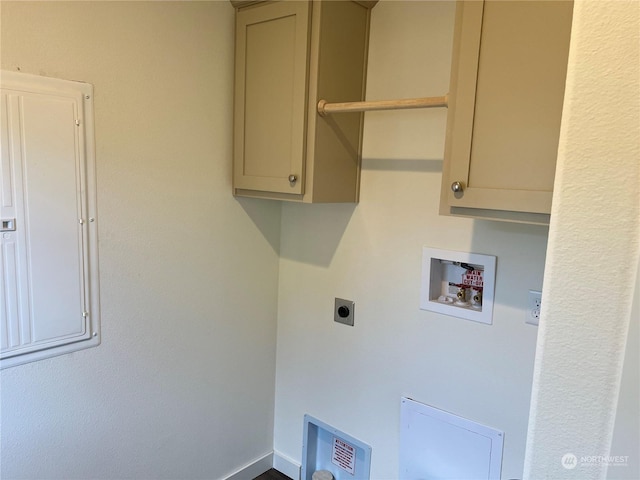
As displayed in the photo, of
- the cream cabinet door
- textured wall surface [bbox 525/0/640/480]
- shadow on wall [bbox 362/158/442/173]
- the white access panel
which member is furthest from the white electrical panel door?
textured wall surface [bbox 525/0/640/480]

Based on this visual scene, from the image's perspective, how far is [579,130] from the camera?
543 mm

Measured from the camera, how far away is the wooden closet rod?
143cm

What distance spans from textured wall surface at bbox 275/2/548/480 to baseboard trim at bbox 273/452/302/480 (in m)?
0.31

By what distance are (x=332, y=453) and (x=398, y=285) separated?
0.96 metres

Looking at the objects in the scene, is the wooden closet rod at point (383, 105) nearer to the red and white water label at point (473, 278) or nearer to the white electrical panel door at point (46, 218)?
the red and white water label at point (473, 278)

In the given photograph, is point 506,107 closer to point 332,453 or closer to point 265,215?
point 265,215

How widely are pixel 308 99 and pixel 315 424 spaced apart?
1508 mm

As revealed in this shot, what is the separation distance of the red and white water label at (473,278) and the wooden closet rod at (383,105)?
2.04 ft

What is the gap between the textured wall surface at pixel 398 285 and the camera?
1.58 m

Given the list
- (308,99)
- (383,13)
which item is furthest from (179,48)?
(383,13)

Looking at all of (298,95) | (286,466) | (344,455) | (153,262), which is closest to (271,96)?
(298,95)

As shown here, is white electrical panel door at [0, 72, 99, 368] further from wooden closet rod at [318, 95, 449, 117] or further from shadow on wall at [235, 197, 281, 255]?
wooden closet rod at [318, 95, 449, 117]

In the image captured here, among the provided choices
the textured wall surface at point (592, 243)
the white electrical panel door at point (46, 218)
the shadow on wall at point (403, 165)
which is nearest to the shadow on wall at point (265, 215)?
the shadow on wall at point (403, 165)

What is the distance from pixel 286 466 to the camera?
2.35 meters
